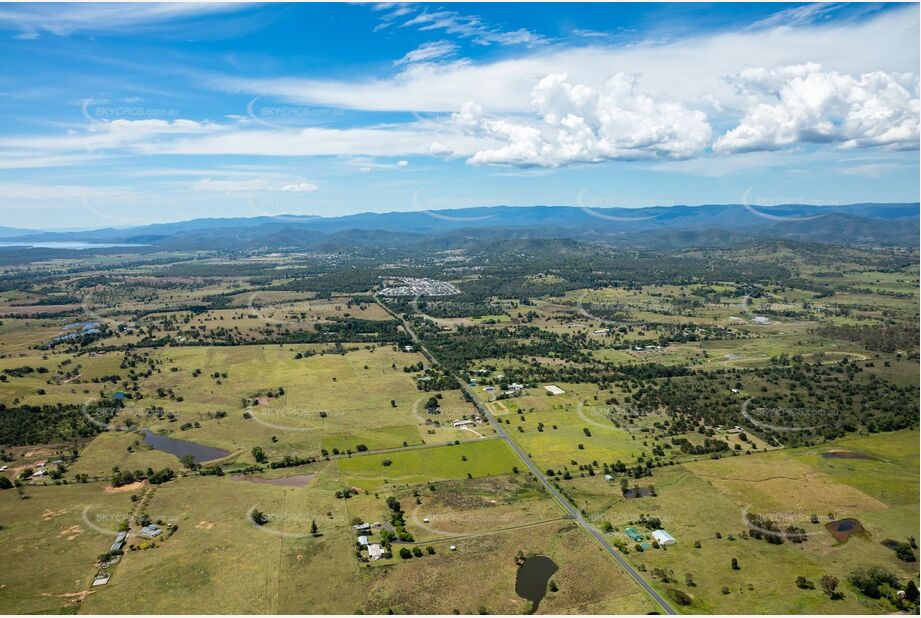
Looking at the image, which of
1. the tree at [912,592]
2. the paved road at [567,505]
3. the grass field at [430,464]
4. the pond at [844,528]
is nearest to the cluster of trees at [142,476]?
the grass field at [430,464]

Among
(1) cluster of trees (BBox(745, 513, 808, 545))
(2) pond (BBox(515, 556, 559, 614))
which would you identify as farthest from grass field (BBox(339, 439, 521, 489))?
(1) cluster of trees (BBox(745, 513, 808, 545))

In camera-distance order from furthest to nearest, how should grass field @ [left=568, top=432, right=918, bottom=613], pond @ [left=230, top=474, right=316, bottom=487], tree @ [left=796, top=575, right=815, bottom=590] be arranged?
1. pond @ [left=230, top=474, right=316, bottom=487]
2. tree @ [left=796, top=575, right=815, bottom=590]
3. grass field @ [left=568, top=432, right=918, bottom=613]

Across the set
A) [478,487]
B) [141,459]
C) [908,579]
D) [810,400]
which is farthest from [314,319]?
[908,579]

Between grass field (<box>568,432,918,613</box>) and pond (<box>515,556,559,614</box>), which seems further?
grass field (<box>568,432,918,613</box>)

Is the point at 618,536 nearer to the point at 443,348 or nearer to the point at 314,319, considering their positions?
the point at 443,348

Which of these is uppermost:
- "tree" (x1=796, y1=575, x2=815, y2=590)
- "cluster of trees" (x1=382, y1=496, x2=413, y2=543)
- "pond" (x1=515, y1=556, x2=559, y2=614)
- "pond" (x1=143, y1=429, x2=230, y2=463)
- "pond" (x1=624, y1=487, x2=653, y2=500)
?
"pond" (x1=143, y1=429, x2=230, y2=463)

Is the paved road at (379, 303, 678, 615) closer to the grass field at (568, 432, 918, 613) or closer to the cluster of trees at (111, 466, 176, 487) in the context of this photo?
the grass field at (568, 432, 918, 613)

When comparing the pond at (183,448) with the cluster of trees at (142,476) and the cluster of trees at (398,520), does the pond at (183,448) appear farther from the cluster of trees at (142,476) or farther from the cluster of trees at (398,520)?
the cluster of trees at (398,520)
